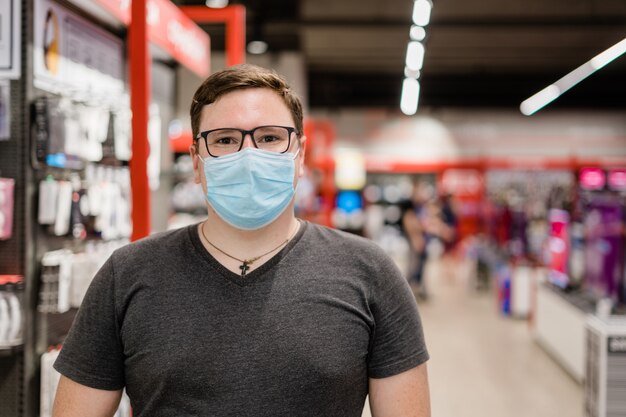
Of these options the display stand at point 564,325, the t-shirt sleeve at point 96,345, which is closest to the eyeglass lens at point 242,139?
the t-shirt sleeve at point 96,345

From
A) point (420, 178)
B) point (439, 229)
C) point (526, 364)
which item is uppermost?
point (420, 178)

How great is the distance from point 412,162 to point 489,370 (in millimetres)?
11829

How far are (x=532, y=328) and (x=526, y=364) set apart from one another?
174cm

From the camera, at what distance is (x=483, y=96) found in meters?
16.6

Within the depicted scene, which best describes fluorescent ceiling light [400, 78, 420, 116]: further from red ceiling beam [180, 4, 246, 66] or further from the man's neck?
the man's neck

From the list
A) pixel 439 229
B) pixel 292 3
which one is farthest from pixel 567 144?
pixel 292 3

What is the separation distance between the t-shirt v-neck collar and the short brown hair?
11.1 inches

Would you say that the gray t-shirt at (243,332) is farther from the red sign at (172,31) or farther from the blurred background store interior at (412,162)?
the red sign at (172,31)

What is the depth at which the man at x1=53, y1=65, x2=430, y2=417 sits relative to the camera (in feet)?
4.73

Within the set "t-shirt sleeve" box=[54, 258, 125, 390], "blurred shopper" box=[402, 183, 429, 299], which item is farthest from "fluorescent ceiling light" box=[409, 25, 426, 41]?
"t-shirt sleeve" box=[54, 258, 125, 390]

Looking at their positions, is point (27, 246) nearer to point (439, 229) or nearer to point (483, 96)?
point (439, 229)

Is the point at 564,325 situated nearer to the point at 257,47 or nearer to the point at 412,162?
the point at 257,47

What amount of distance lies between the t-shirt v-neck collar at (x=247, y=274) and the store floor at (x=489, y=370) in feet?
10.7

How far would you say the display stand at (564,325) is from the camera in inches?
226
